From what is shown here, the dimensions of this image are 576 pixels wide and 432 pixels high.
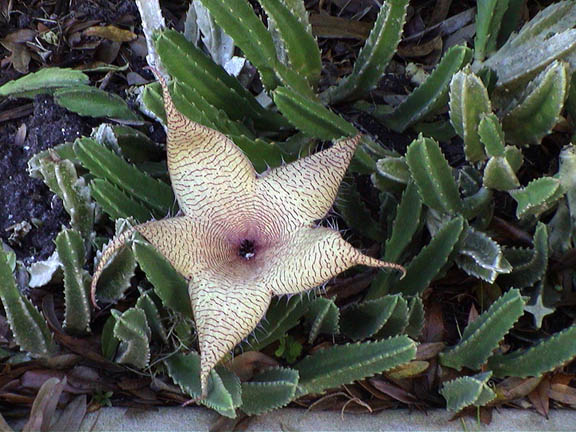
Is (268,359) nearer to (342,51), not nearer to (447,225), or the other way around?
(447,225)

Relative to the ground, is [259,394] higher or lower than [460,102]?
lower

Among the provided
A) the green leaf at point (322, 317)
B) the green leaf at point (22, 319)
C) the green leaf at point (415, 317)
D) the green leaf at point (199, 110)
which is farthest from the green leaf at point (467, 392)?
the green leaf at point (22, 319)

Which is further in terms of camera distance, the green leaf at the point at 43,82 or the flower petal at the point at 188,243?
the green leaf at the point at 43,82

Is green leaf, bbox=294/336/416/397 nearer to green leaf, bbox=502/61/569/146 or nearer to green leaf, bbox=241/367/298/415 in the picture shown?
green leaf, bbox=241/367/298/415

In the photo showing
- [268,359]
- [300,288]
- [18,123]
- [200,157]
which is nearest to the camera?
[300,288]

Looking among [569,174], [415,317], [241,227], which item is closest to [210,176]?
[241,227]

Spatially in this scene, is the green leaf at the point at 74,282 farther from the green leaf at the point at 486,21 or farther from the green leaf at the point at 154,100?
the green leaf at the point at 486,21

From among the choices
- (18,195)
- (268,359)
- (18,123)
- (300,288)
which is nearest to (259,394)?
(268,359)
